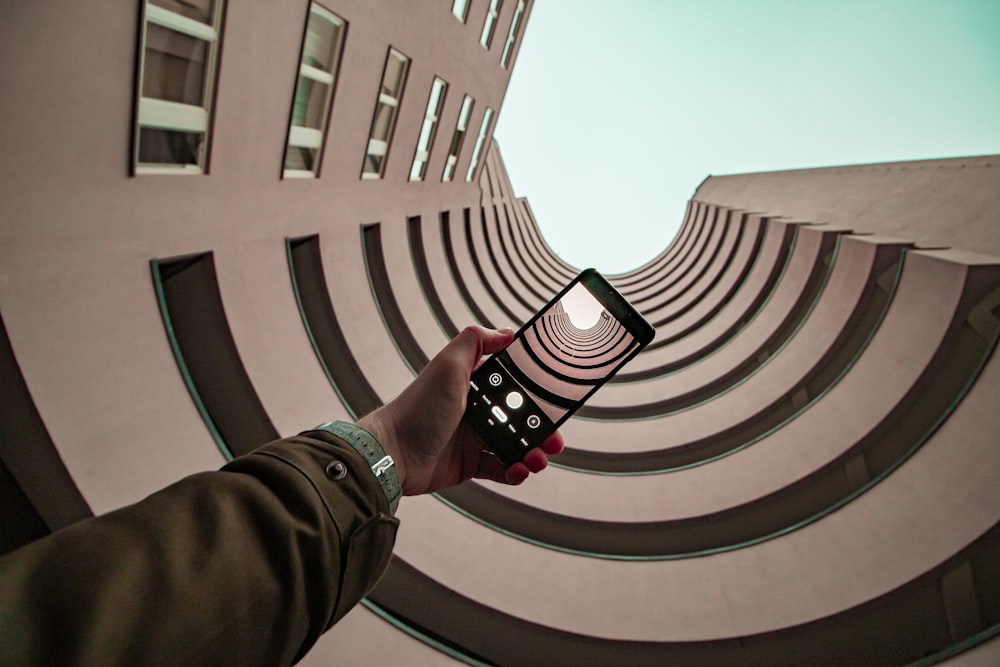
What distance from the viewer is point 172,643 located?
1086mm

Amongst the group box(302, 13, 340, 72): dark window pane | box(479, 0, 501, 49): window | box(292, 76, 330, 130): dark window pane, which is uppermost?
box(479, 0, 501, 49): window

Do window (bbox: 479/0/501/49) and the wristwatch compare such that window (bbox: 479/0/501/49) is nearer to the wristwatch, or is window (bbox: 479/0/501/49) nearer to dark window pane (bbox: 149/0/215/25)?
dark window pane (bbox: 149/0/215/25)

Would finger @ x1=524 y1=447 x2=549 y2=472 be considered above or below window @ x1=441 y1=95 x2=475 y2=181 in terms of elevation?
below

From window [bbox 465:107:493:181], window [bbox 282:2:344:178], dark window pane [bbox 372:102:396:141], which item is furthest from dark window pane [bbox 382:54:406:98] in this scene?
window [bbox 465:107:493:181]

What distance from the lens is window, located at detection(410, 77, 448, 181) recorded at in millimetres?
10680

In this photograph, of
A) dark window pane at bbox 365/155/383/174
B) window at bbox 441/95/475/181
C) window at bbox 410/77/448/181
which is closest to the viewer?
dark window pane at bbox 365/155/383/174

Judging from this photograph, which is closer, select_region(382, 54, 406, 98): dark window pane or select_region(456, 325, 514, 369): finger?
select_region(456, 325, 514, 369): finger

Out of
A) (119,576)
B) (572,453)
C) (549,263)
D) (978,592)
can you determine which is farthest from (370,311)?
(549,263)

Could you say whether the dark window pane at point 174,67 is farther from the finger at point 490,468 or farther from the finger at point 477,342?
the finger at point 490,468

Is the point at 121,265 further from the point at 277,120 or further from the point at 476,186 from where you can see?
the point at 476,186

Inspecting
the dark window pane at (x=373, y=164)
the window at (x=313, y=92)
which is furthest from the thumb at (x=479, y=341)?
the dark window pane at (x=373, y=164)

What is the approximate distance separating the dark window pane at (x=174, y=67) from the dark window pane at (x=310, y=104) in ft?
5.00

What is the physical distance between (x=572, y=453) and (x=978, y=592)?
25.9 ft

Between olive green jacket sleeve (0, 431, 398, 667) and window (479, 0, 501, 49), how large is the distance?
46.5 feet
